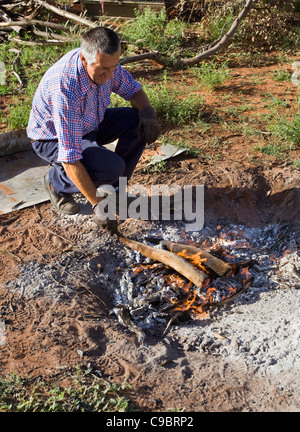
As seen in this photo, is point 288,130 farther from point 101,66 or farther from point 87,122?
point 101,66

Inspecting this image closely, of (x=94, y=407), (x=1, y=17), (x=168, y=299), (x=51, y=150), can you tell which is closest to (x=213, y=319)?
(x=168, y=299)

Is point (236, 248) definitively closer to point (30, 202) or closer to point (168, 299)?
point (168, 299)

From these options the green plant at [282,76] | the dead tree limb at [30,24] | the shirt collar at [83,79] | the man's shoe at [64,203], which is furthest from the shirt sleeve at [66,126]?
the dead tree limb at [30,24]

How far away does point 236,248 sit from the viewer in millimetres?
3723

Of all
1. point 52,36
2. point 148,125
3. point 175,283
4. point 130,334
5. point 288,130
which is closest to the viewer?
point 130,334

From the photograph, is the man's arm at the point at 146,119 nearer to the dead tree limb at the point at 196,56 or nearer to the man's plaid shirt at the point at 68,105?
the man's plaid shirt at the point at 68,105

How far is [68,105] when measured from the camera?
3.19m

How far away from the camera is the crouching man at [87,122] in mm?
3174

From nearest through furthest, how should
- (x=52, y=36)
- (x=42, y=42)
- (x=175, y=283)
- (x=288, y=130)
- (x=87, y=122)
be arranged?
(x=175, y=283) < (x=87, y=122) < (x=288, y=130) < (x=42, y=42) < (x=52, y=36)

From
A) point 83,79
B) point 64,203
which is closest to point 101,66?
point 83,79

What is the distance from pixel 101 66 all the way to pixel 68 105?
34cm

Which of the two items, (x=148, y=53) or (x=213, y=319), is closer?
(x=213, y=319)

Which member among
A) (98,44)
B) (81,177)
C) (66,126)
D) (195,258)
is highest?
(98,44)
